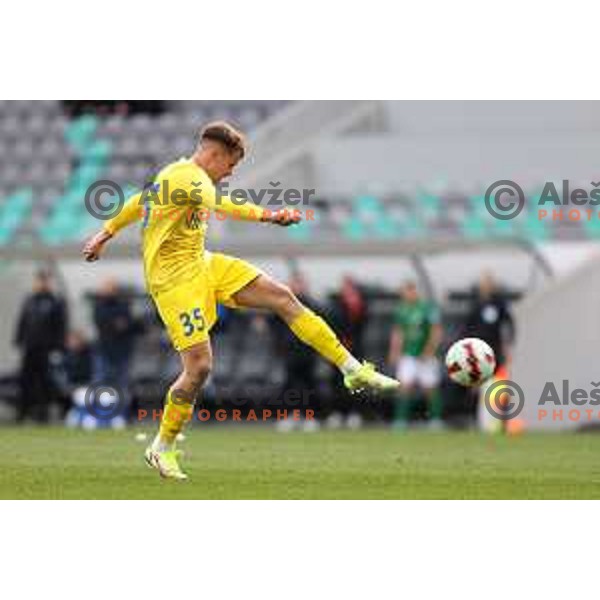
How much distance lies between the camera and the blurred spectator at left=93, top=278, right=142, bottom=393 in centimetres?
2056

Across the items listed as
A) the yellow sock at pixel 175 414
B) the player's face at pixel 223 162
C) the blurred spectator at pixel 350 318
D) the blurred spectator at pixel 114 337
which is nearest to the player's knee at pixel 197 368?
the yellow sock at pixel 175 414

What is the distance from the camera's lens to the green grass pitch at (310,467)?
401 inches

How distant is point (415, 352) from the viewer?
65.3 ft

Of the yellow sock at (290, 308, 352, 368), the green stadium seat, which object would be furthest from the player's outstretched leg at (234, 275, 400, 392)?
the green stadium seat

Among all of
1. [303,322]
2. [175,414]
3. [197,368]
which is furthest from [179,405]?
[303,322]

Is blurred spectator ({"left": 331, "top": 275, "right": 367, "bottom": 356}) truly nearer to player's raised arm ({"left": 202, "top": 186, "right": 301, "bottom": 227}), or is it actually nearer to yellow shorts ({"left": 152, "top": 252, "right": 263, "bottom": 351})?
yellow shorts ({"left": 152, "top": 252, "right": 263, "bottom": 351})

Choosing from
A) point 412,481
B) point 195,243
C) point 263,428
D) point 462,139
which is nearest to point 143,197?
point 195,243

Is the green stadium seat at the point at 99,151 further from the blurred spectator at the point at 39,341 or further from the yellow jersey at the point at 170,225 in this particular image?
the yellow jersey at the point at 170,225

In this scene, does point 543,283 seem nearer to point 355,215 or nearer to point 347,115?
point 355,215

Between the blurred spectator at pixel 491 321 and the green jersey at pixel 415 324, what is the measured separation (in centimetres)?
47

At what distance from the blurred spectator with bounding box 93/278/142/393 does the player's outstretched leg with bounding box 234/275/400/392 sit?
32.2 feet

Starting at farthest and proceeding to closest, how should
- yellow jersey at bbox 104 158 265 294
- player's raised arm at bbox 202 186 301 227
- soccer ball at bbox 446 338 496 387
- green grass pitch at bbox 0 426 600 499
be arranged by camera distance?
soccer ball at bbox 446 338 496 387, yellow jersey at bbox 104 158 265 294, green grass pitch at bbox 0 426 600 499, player's raised arm at bbox 202 186 301 227

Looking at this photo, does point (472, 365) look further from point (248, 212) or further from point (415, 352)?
point (415, 352)

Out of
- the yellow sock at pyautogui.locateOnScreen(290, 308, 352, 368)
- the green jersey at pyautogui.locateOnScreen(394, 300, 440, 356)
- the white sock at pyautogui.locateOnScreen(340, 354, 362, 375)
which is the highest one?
the green jersey at pyautogui.locateOnScreen(394, 300, 440, 356)
